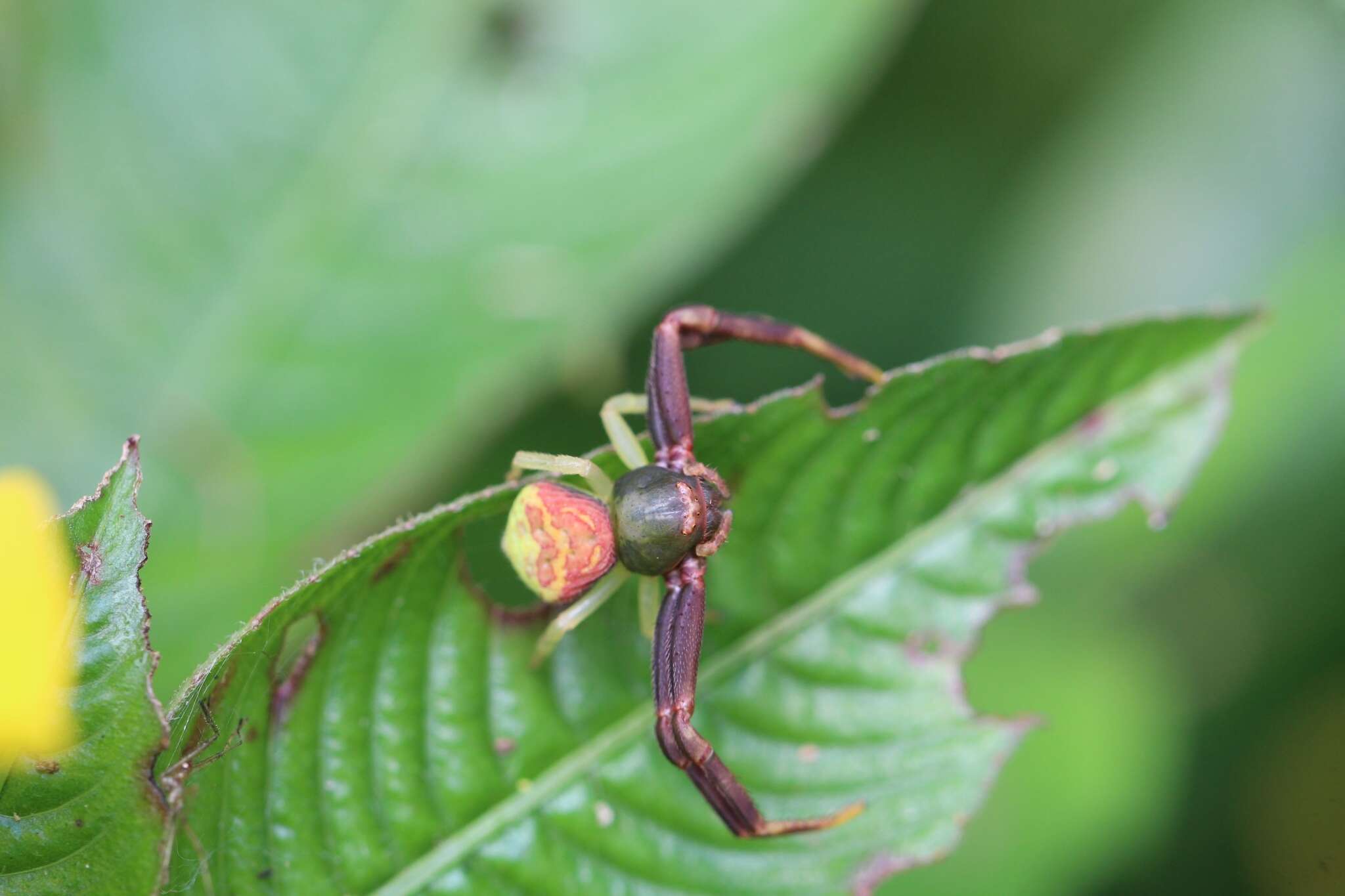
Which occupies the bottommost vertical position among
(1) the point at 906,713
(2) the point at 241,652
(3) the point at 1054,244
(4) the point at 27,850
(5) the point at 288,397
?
(1) the point at 906,713

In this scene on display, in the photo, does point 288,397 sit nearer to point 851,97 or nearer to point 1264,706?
point 851,97

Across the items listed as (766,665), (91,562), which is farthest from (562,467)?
(91,562)

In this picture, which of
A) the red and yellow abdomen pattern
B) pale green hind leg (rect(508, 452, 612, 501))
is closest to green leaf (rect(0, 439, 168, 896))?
the red and yellow abdomen pattern

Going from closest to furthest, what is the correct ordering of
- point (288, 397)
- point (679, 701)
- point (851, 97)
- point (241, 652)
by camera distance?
point (241, 652), point (679, 701), point (288, 397), point (851, 97)

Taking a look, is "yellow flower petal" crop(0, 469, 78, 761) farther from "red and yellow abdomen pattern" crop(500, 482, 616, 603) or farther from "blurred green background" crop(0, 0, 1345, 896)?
"blurred green background" crop(0, 0, 1345, 896)

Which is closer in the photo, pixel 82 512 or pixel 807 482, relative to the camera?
pixel 82 512

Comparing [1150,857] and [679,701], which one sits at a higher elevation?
[679,701]

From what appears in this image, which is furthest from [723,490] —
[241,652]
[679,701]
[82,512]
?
[82,512]
